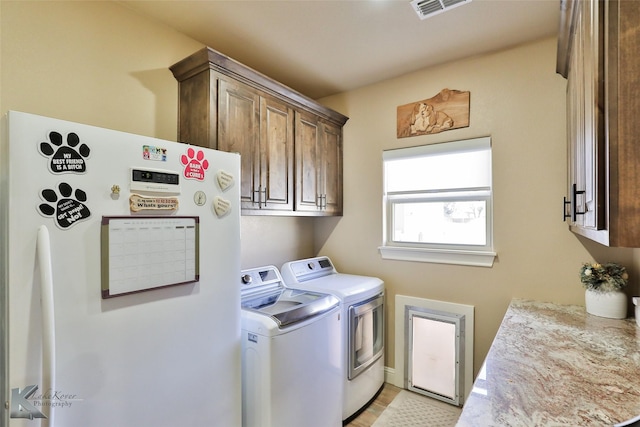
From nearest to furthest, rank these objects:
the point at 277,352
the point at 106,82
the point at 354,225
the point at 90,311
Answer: the point at 90,311 → the point at 277,352 → the point at 106,82 → the point at 354,225

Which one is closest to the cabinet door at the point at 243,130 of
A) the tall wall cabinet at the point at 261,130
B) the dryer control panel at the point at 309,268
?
the tall wall cabinet at the point at 261,130

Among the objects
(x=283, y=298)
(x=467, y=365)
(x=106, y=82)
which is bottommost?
(x=467, y=365)

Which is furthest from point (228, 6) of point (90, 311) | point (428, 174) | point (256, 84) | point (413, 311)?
point (413, 311)

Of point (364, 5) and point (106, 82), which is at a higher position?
point (364, 5)

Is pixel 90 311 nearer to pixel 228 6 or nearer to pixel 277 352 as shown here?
pixel 277 352

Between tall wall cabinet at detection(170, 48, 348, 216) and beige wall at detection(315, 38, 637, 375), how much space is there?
560mm

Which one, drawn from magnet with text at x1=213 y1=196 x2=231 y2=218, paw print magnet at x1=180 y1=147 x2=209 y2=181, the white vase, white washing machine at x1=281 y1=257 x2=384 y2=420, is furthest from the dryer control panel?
the white vase

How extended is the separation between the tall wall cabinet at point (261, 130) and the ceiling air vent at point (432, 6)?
100 centimetres

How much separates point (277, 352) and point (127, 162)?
114 cm

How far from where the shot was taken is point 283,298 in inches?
85.8

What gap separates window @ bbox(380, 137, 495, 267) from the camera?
234 centimetres

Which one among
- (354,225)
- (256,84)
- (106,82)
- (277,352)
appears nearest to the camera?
(277,352)

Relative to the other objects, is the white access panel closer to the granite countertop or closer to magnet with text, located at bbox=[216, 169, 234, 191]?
the granite countertop

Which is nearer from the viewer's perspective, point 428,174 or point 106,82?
point 106,82
